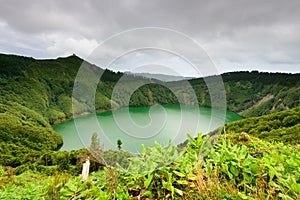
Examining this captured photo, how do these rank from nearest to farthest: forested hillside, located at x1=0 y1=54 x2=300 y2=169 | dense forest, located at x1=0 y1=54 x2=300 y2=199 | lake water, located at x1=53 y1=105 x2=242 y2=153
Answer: lake water, located at x1=53 y1=105 x2=242 y2=153
dense forest, located at x1=0 y1=54 x2=300 y2=199
forested hillside, located at x1=0 y1=54 x2=300 y2=169

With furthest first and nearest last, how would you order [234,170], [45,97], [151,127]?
[45,97]
[151,127]
[234,170]

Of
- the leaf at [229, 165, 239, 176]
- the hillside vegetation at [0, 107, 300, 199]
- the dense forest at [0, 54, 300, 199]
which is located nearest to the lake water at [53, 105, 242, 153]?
the dense forest at [0, 54, 300, 199]

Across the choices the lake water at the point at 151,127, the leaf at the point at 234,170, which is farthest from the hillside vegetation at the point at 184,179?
the lake water at the point at 151,127

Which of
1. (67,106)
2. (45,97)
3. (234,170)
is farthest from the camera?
(45,97)

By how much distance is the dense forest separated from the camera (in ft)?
7.87

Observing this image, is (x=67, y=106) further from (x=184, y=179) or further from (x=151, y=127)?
(x=184, y=179)

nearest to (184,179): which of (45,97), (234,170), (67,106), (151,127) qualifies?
(234,170)

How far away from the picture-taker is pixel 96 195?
5.45ft

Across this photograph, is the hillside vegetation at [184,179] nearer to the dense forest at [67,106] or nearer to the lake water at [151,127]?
the dense forest at [67,106]

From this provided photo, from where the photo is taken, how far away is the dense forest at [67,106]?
2.40 metres

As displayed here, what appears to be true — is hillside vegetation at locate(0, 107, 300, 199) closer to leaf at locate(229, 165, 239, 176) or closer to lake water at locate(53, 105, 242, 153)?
leaf at locate(229, 165, 239, 176)

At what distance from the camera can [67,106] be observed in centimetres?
10656

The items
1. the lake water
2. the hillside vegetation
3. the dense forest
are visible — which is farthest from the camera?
the dense forest

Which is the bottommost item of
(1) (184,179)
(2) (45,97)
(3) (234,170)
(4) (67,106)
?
(4) (67,106)
